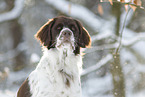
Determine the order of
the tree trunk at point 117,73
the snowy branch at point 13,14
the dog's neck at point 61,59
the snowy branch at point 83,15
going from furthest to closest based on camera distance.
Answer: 1. the snowy branch at point 13,14
2. the snowy branch at point 83,15
3. the tree trunk at point 117,73
4. the dog's neck at point 61,59

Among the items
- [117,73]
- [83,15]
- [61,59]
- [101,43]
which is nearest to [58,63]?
[61,59]

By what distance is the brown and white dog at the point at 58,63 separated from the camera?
291cm

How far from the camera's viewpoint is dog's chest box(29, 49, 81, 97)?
2.89m

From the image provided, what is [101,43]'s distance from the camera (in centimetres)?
848

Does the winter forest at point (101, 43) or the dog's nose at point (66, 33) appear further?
the winter forest at point (101, 43)

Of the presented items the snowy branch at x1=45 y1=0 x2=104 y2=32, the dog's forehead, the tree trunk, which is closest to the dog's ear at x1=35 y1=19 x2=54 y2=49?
the dog's forehead

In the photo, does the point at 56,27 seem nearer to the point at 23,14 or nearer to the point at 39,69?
the point at 39,69

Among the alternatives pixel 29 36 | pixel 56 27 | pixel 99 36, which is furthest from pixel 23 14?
pixel 56 27

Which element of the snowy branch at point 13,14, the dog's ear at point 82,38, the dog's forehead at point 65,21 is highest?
the dog's forehead at point 65,21

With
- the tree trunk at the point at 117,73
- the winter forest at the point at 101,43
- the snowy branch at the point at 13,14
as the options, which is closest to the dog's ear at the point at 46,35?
the winter forest at the point at 101,43

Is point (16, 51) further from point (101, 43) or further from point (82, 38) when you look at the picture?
point (82, 38)

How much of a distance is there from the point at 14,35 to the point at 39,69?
43.8 feet

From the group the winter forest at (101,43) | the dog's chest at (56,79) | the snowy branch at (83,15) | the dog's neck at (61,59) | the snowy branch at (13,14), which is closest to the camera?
the dog's chest at (56,79)

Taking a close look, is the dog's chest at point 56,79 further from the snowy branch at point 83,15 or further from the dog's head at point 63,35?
the snowy branch at point 83,15
